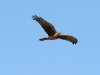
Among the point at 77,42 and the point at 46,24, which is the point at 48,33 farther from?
the point at 77,42

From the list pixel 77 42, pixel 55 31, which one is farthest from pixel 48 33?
pixel 77 42

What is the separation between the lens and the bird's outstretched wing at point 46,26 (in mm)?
43875

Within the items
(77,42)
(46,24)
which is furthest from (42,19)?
(77,42)

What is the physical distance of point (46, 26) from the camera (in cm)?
4397

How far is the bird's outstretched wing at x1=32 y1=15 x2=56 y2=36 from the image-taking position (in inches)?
1727

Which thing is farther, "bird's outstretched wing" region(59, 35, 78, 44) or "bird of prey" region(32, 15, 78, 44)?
"bird's outstretched wing" region(59, 35, 78, 44)

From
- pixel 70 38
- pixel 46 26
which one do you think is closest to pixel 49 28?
pixel 46 26

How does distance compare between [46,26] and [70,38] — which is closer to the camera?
[46,26]

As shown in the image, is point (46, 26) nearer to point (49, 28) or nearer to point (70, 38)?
point (49, 28)

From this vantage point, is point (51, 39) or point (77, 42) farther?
point (77, 42)

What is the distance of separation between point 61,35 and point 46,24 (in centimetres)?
141

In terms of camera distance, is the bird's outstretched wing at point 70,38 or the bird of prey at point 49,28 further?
the bird's outstretched wing at point 70,38

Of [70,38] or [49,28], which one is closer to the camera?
[49,28]

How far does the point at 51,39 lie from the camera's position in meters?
43.6
